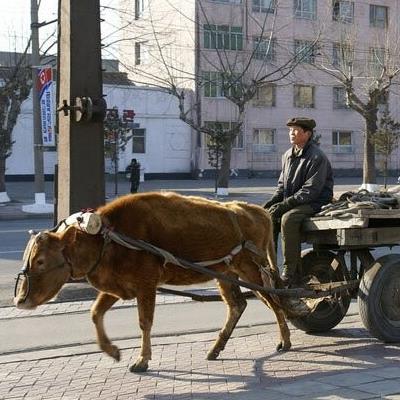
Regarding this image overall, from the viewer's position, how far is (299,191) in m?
7.27

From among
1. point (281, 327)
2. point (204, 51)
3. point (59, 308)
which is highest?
point (204, 51)

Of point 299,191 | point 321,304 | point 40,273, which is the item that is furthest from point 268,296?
point 40,273

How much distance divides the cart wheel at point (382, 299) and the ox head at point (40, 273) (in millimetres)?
3073

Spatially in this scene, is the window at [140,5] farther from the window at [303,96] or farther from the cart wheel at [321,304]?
the cart wheel at [321,304]

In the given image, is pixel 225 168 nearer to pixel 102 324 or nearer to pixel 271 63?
pixel 271 63

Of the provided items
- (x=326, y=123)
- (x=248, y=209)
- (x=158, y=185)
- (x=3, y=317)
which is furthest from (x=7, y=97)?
(x=326, y=123)

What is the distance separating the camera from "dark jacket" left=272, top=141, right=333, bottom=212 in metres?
7.23

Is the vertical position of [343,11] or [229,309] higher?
[343,11]

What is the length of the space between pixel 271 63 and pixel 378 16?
1327cm

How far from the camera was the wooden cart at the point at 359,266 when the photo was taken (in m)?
6.96

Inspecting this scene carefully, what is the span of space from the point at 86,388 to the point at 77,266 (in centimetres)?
101

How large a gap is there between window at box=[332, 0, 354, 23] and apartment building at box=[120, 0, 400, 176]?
0.23 feet

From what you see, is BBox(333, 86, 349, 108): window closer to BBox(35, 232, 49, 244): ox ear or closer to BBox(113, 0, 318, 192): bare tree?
BBox(113, 0, 318, 192): bare tree

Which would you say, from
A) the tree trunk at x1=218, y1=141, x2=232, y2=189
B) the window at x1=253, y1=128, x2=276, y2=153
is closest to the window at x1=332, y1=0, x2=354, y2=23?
the window at x1=253, y1=128, x2=276, y2=153
